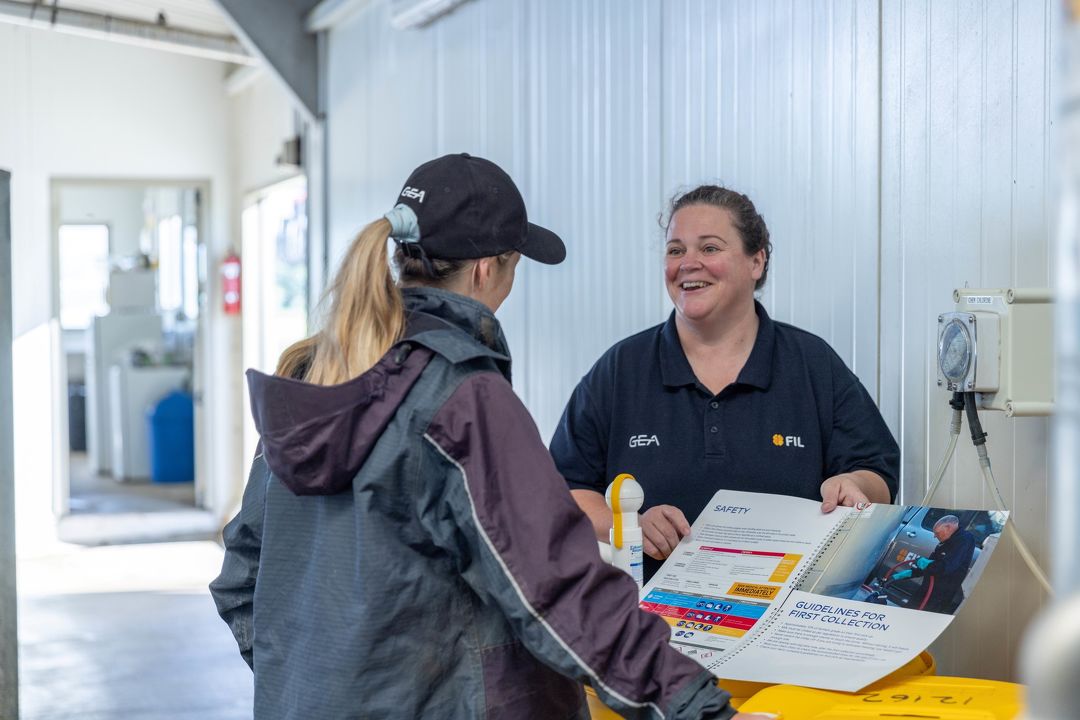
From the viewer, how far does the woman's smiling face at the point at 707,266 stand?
2.11 meters

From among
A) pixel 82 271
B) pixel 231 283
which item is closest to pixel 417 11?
pixel 231 283

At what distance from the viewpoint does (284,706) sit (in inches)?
54.4

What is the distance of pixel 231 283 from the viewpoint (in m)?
8.25

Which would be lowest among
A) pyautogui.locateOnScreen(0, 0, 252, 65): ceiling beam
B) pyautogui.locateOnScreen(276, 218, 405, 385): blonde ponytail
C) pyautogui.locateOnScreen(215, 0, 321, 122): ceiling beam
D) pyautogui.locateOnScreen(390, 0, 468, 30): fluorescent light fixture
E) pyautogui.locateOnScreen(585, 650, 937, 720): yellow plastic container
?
pyautogui.locateOnScreen(585, 650, 937, 720): yellow plastic container

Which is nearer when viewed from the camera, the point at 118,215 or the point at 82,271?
the point at 118,215

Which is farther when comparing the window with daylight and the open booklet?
the window with daylight

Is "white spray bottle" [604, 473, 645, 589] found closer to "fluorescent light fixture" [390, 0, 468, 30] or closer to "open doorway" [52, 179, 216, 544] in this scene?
"fluorescent light fixture" [390, 0, 468, 30]

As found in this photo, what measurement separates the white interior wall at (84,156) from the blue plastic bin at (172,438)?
1527mm

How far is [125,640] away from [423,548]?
462 centimetres

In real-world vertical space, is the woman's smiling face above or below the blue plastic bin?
above

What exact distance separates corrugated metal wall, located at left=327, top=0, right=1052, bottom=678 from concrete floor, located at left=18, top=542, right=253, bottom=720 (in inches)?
75.4

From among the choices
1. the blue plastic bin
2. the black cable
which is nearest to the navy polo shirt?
the black cable

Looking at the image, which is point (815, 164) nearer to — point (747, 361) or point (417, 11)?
point (747, 361)

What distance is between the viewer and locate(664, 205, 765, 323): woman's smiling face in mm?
2109
